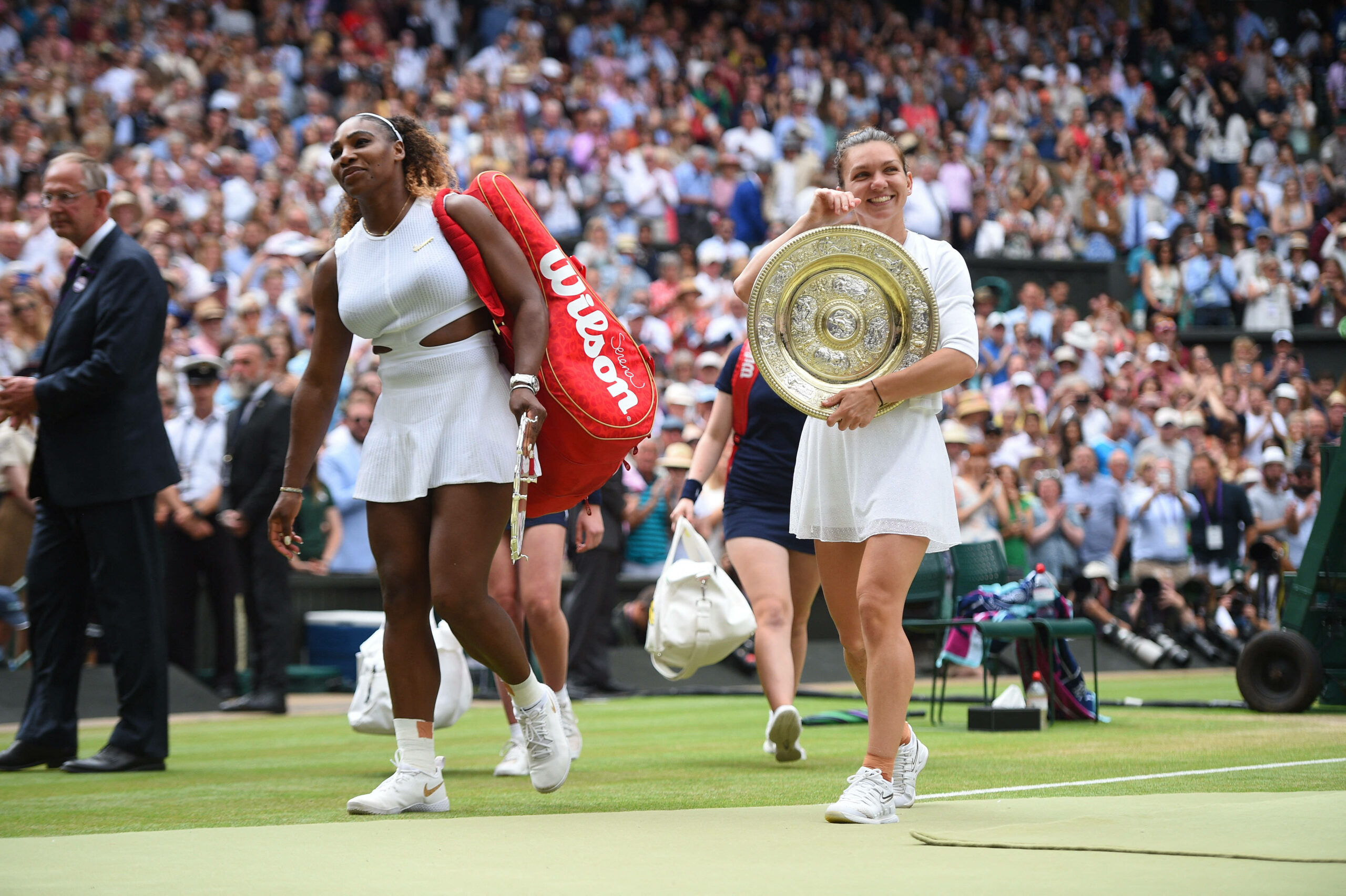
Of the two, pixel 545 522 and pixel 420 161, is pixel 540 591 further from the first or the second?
pixel 420 161

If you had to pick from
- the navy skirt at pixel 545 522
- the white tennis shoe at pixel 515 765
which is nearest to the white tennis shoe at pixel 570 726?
the white tennis shoe at pixel 515 765

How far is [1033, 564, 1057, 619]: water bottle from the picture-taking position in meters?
10.3

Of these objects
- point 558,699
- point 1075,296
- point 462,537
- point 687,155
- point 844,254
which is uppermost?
point 687,155

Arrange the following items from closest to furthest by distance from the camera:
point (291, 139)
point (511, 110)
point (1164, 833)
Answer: point (1164, 833) < point (291, 139) < point (511, 110)

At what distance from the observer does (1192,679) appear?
14070 millimetres

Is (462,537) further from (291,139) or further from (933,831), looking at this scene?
(291,139)

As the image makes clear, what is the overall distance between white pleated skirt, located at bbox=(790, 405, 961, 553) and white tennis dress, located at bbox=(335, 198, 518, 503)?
1.00 m

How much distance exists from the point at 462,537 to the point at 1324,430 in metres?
15.3

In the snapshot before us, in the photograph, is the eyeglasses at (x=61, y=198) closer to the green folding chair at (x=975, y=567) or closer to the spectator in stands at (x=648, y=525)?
the green folding chair at (x=975, y=567)

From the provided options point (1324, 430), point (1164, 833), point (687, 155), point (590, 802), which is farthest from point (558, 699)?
point (687, 155)

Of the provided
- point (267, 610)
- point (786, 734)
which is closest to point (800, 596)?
point (786, 734)

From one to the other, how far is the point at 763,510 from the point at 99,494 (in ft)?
9.68

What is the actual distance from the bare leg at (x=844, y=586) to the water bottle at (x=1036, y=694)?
433cm

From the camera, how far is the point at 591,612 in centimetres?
1260
